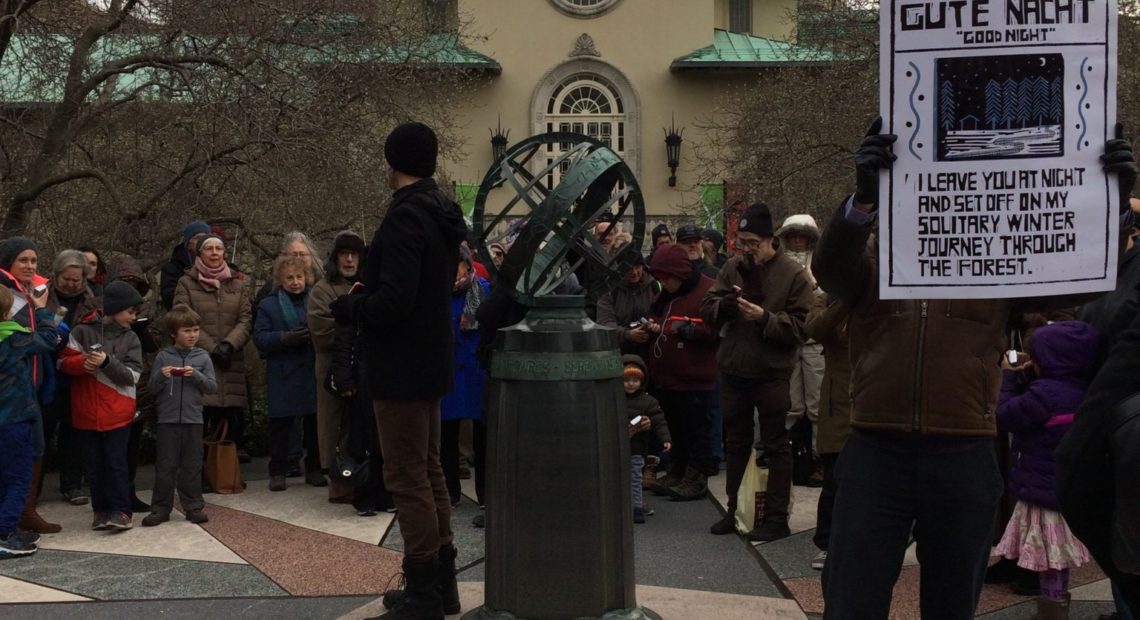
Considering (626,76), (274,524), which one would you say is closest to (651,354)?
(274,524)

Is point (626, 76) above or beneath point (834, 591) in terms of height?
above

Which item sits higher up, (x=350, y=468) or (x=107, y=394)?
(x=107, y=394)

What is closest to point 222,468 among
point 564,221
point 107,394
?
point 107,394

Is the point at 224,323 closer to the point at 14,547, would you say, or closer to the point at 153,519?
the point at 153,519

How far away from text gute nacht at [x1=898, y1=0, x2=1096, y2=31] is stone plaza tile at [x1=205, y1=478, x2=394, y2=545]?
480 cm

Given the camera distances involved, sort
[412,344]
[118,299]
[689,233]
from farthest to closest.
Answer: [689,233] < [118,299] < [412,344]

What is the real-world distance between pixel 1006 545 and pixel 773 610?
3.76 feet

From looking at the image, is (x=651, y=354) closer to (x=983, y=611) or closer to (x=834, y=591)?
(x=983, y=611)

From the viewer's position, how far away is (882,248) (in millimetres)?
3760

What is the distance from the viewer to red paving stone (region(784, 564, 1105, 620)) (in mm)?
6004

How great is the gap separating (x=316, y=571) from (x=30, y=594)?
1440 mm

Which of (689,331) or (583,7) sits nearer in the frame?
(689,331)

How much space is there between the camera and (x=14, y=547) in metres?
7.06

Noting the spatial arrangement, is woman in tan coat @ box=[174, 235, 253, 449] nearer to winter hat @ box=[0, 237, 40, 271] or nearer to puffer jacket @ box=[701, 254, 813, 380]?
winter hat @ box=[0, 237, 40, 271]
